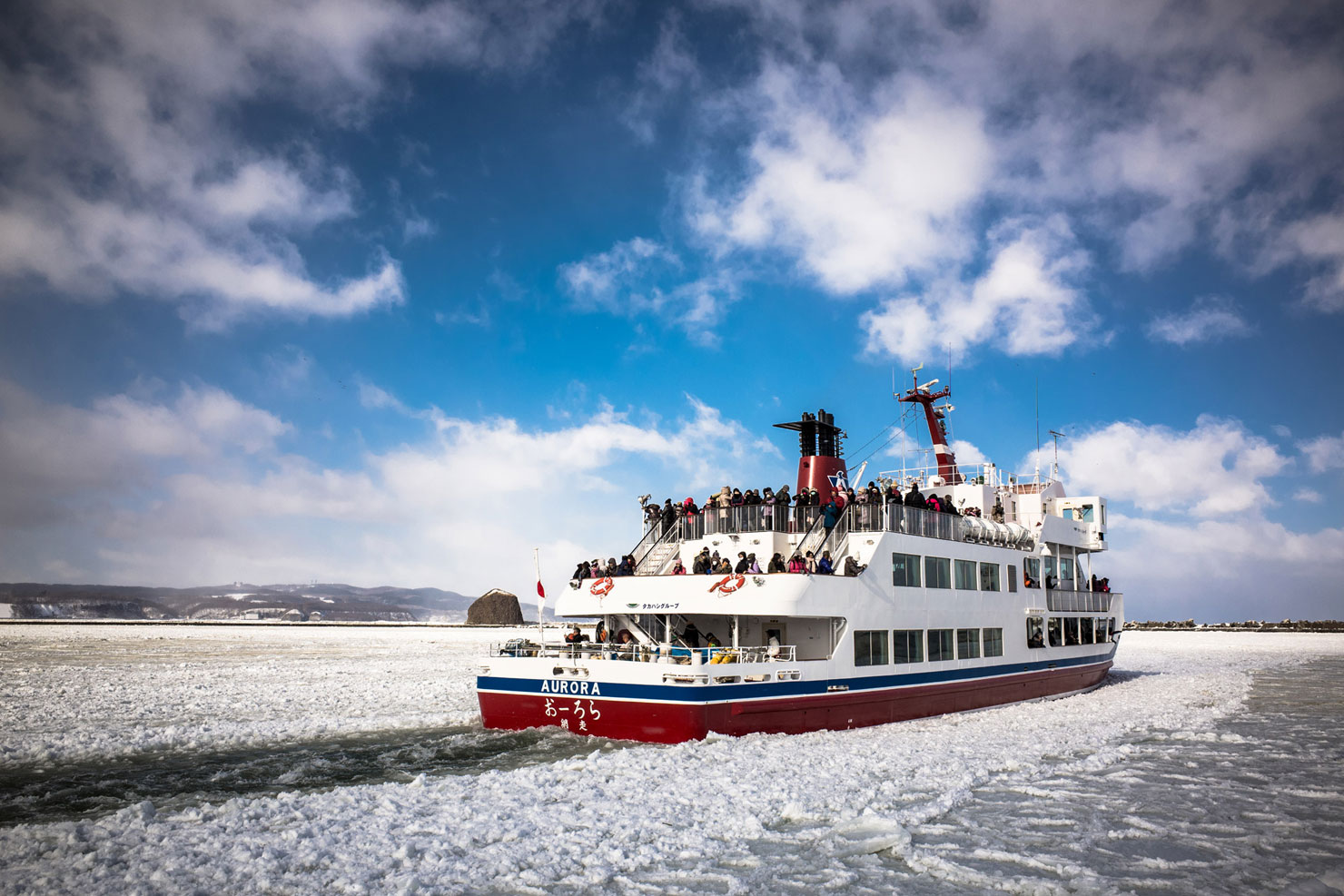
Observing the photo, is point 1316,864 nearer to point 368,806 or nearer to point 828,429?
point 368,806

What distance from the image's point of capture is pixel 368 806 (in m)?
12.8

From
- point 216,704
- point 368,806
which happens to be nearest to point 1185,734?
point 368,806

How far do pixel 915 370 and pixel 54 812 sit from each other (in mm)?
30635

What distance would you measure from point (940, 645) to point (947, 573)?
2.15 m

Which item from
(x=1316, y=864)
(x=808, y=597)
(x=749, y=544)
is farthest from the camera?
(x=749, y=544)

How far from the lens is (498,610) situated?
12294cm

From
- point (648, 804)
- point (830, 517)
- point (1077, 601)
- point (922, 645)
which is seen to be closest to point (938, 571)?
point (922, 645)

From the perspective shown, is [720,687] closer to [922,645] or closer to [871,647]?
[871,647]

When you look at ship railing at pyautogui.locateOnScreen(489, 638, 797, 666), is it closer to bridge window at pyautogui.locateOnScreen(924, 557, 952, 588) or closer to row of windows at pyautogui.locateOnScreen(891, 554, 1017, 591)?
row of windows at pyautogui.locateOnScreen(891, 554, 1017, 591)

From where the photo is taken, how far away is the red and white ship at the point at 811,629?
62.0ft

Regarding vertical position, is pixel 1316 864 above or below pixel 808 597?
below

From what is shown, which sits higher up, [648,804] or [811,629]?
[811,629]

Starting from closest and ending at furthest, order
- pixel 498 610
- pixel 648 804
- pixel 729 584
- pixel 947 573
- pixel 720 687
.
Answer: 1. pixel 648 804
2. pixel 720 687
3. pixel 729 584
4. pixel 947 573
5. pixel 498 610

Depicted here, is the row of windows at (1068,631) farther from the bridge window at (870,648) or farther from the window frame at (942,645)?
the bridge window at (870,648)
